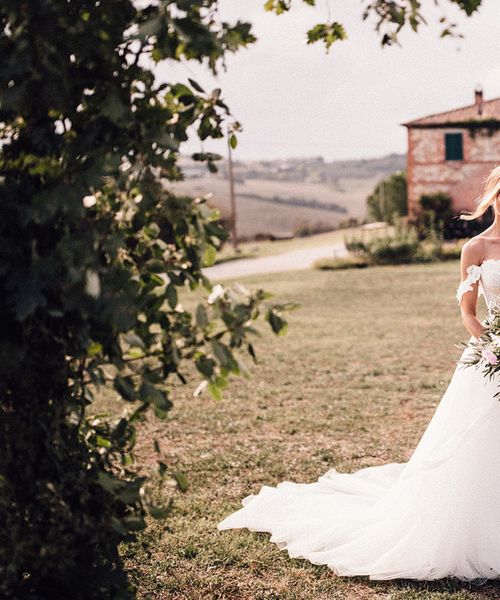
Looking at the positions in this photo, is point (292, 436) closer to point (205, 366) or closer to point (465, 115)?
point (205, 366)

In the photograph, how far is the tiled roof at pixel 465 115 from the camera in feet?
117

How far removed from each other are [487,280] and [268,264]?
2675cm

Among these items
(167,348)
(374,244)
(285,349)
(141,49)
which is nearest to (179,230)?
(167,348)

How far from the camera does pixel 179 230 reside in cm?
245

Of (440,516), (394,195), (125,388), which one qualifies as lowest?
(440,516)

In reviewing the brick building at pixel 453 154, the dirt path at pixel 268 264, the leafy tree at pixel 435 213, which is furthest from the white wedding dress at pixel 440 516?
the brick building at pixel 453 154

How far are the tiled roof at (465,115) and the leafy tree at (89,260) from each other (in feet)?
114

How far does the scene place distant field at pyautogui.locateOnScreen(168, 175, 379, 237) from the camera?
65281mm

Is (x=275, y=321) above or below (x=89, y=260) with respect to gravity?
below

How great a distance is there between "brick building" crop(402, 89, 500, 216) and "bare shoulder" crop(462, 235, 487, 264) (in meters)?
32.3

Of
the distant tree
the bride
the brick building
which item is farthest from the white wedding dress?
the distant tree

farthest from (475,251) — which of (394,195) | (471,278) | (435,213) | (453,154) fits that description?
(394,195)

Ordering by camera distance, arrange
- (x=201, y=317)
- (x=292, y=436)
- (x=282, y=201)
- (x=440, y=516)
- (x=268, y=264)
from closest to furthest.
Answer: (x=201, y=317), (x=440, y=516), (x=292, y=436), (x=268, y=264), (x=282, y=201)

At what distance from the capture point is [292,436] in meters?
6.83
